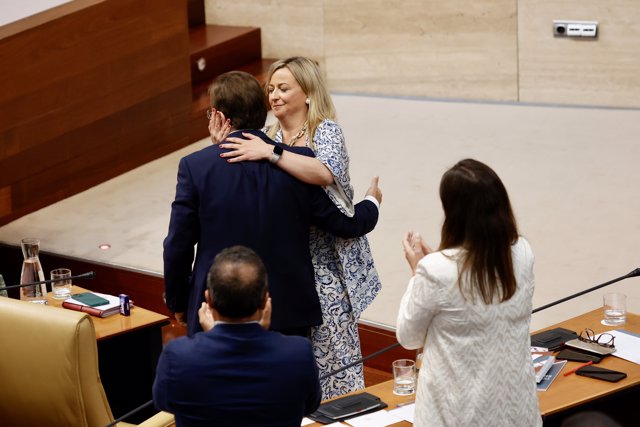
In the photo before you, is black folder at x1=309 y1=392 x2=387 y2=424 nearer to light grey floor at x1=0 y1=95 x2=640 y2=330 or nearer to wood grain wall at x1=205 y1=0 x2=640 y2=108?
light grey floor at x1=0 y1=95 x2=640 y2=330

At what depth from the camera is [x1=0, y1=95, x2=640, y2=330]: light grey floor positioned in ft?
15.5

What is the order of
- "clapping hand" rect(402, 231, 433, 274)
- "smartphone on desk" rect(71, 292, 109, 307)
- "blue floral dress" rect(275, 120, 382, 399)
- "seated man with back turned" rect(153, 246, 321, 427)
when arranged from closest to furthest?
"seated man with back turned" rect(153, 246, 321, 427)
"clapping hand" rect(402, 231, 433, 274)
"blue floral dress" rect(275, 120, 382, 399)
"smartphone on desk" rect(71, 292, 109, 307)

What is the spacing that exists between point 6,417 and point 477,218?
64.2 inches

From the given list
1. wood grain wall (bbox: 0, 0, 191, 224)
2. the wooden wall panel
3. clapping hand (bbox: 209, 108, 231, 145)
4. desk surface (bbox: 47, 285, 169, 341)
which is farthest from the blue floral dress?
the wooden wall panel

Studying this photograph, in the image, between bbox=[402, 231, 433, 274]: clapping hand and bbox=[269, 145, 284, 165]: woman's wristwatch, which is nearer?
bbox=[402, 231, 433, 274]: clapping hand

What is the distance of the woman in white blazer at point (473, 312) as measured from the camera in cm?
243

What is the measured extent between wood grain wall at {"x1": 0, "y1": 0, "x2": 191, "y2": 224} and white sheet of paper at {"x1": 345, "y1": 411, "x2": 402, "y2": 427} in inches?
132

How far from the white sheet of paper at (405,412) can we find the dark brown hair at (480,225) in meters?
0.60

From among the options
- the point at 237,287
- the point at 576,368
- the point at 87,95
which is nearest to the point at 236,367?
the point at 237,287

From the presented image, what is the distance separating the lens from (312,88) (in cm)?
344

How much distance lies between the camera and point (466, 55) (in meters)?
7.34

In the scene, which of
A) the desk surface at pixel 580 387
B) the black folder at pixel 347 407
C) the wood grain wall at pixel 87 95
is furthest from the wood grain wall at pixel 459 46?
the black folder at pixel 347 407

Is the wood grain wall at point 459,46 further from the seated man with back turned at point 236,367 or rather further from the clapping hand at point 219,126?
the seated man with back turned at point 236,367

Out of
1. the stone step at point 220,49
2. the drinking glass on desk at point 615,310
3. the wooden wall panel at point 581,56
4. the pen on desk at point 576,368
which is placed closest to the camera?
the pen on desk at point 576,368
